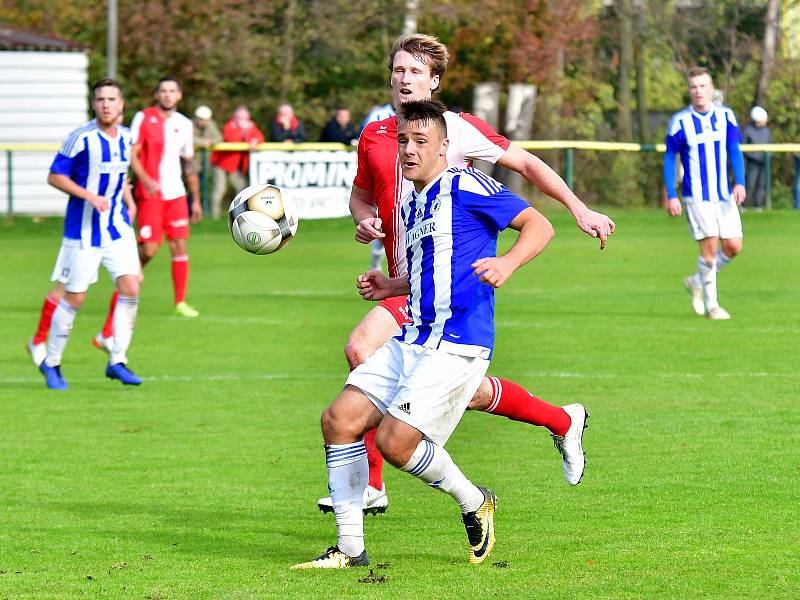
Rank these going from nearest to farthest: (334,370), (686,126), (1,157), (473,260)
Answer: (473,260)
(334,370)
(686,126)
(1,157)

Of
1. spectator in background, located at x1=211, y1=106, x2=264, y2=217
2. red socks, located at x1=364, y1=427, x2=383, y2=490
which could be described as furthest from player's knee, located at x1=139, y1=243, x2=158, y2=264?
spectator in background, located at x1=211, y1=106, x2=264, y2=217

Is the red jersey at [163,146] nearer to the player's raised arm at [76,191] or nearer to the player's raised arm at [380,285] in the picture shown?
the player's raised arm at [76,191]

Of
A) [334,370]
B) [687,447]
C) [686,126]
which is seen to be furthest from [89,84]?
[687,447]

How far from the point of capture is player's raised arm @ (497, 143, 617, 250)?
253 inches

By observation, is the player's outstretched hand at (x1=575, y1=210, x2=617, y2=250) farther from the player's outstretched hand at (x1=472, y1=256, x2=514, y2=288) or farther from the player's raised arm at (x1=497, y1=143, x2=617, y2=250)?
the player's outstretched hand at (x1=472, y1=256, x2=514, y2=288)

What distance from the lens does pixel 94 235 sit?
11.4 m

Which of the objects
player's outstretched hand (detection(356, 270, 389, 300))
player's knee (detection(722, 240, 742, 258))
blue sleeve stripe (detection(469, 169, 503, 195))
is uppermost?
blue sleeve stripe (detection(469, 169, 503, 195))

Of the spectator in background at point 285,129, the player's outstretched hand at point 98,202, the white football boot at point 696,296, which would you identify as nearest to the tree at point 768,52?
the spectator in background at point 285,129

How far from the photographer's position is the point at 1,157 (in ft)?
101

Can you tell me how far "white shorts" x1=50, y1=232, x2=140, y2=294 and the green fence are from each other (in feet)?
50.6

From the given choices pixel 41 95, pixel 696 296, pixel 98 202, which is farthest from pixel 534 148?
pixel 98 202

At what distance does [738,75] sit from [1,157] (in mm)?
18306

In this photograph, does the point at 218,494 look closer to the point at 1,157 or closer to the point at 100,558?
the point at 100,558

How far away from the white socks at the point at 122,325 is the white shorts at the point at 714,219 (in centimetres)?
581
